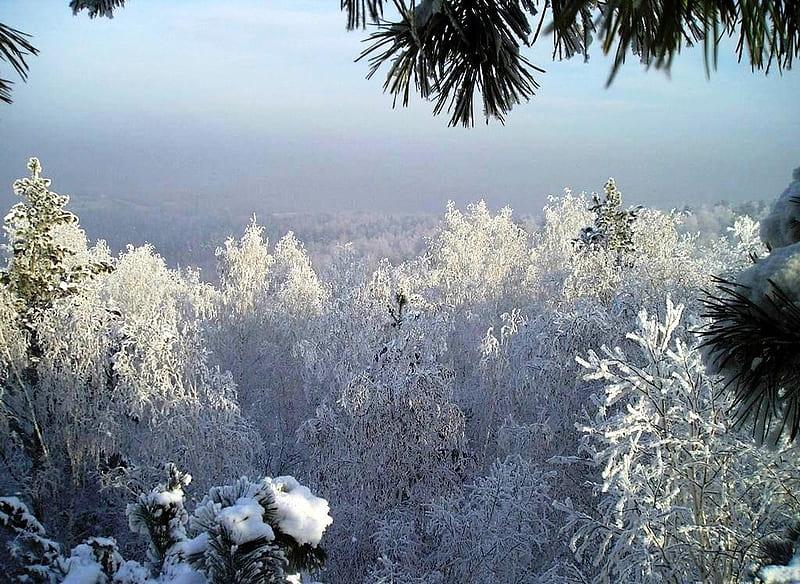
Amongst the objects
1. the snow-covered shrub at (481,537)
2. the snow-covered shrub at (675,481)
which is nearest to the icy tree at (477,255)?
the snow-covered shrub at (481,537)

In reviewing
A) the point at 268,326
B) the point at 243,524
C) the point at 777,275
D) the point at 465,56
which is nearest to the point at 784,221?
the point at 777,275

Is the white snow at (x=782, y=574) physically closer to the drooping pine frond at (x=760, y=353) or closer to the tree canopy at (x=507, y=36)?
the drooping pine frond at (x=760, y=353)

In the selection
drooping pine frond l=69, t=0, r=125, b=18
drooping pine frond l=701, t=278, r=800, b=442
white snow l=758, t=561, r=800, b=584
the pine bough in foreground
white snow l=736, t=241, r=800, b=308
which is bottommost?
the pine bough in foreground

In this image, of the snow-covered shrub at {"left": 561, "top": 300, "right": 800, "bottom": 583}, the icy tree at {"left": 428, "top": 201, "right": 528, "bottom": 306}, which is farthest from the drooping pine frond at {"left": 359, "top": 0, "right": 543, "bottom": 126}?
the icy tree at {"left": 428, "top": 201, "right": 528, "bottom": 306}

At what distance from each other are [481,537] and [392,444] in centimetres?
208

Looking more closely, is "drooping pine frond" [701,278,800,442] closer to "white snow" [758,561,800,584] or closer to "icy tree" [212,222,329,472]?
"white snow" [758,561,800,584]

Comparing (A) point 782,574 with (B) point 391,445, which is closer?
(A) point 782,574

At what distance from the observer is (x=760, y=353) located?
1688 mm

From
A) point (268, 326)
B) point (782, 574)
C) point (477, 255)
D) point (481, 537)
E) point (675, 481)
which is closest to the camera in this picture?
point (782, 574)

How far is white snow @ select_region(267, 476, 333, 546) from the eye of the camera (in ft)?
7.24

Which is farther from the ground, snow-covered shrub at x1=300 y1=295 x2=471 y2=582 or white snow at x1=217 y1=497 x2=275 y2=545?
white snow at x1=217 y1=497 x2=275 y2=545

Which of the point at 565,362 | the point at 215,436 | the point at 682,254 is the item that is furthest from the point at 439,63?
the point at 682,254

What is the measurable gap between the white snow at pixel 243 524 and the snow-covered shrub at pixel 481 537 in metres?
7.02

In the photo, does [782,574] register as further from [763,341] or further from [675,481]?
[675,481]
